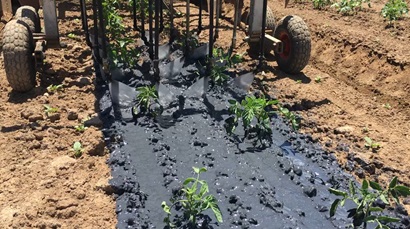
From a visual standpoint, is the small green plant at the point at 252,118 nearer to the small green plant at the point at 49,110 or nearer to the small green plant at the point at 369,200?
the small green plant at the point at 369,200

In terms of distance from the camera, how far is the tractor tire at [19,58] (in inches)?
209

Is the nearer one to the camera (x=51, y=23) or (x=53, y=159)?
(x=53, y=159)

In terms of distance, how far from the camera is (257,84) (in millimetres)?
6160

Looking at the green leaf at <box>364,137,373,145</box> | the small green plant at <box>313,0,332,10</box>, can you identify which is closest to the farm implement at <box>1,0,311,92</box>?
the green leaf at <box>364,137,373,145</box>

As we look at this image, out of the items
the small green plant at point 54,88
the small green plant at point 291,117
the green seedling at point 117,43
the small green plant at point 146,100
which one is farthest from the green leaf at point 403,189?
the small green plant at point 54,88

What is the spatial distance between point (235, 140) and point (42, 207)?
6.03ft

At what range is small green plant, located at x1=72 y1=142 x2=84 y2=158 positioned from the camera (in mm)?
4418

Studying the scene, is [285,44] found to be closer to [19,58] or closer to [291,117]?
[291,117]

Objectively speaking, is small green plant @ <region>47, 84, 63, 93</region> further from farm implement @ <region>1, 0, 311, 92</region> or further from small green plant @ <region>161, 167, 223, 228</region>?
small green plant @ <region>161, 167, 223, 228</region>

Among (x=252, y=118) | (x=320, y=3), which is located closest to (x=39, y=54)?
(x=252, y=118)

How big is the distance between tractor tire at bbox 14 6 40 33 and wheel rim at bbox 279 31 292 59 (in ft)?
10.6

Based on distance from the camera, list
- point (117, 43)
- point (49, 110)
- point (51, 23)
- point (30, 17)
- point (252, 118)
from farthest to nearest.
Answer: point (117, 43), point (30, 17), point (51, 23), point (49, 110), point (252, 118)

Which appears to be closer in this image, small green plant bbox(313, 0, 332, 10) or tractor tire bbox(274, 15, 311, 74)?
tractor tire bbox(274, 15, 311, 74)

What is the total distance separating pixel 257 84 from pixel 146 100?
5.72 ft
